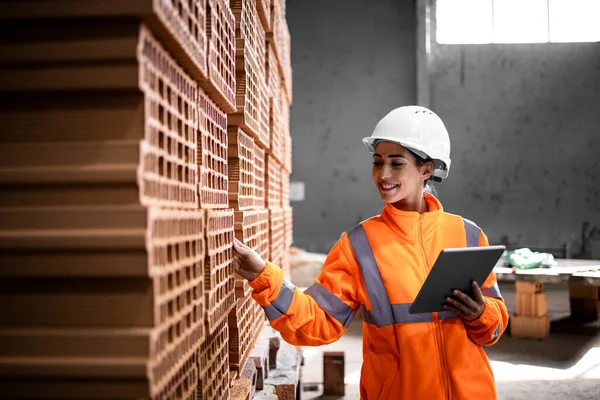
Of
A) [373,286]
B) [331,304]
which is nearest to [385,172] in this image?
[373,286]

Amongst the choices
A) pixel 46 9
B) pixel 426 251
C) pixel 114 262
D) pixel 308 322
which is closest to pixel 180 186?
pixel 114 262

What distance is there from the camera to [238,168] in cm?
234

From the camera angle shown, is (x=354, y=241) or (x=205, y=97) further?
(x=354, y=241)

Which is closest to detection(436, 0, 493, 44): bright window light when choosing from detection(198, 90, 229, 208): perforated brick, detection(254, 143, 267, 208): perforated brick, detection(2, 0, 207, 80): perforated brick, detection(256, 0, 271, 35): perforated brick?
detection(256, 0, 271, 35): perforated brick

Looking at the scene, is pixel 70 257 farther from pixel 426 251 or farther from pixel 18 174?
pixel 426 251

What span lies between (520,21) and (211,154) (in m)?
11.2

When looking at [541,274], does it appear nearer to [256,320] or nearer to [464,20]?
[256,320]

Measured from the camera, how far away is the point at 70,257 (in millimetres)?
1078

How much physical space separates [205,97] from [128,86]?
66 centimetres

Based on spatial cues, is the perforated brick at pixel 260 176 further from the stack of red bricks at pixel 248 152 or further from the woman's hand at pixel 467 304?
the woman's hand at pixel 467 304

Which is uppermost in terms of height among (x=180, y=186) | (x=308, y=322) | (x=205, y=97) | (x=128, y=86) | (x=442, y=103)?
(x=442, y=103)

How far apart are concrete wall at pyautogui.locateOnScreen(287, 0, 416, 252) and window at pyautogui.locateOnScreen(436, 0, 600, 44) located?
1.00m

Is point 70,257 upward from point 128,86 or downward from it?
downward

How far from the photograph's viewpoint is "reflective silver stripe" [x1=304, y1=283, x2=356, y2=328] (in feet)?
7.30
